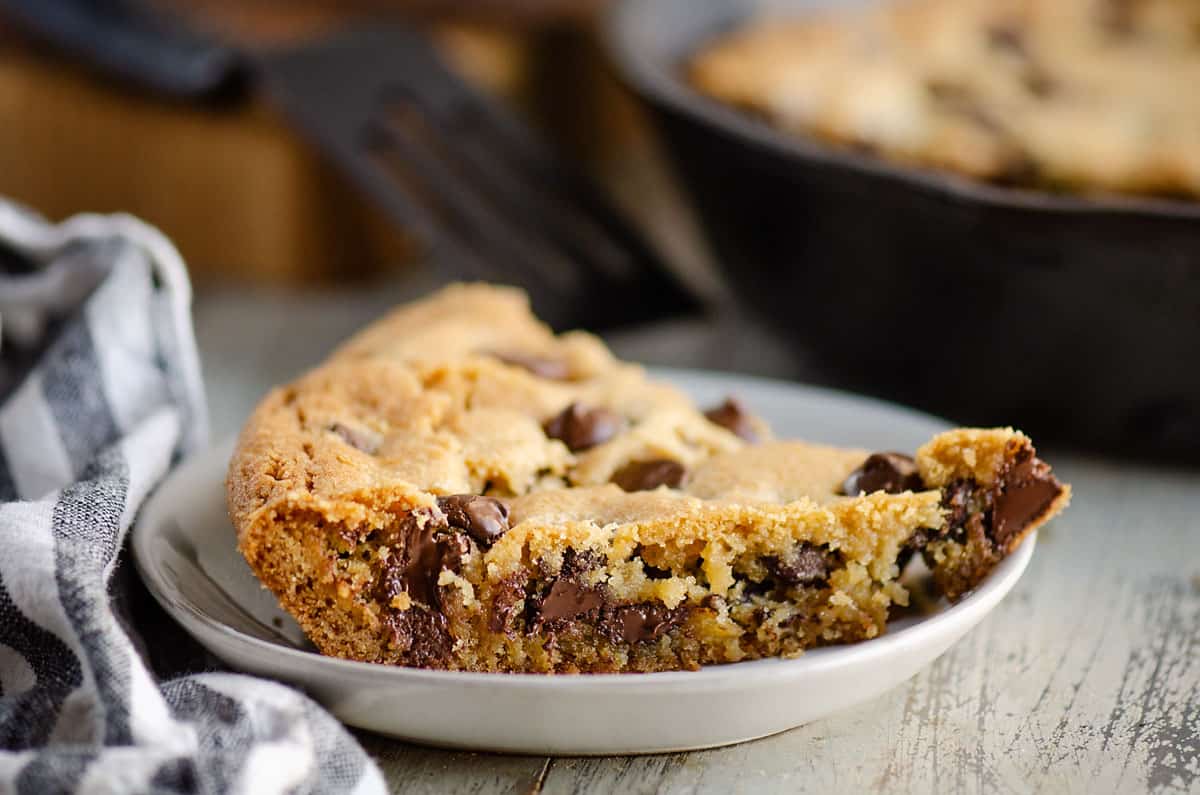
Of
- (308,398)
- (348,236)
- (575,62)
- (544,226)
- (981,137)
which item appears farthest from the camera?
→ (575,62)

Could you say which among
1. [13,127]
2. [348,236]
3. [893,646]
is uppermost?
[893,646]

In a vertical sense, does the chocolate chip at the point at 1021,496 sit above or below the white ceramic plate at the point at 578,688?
above

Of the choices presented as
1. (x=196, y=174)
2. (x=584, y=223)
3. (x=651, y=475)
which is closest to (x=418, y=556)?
(x=651, y=475)

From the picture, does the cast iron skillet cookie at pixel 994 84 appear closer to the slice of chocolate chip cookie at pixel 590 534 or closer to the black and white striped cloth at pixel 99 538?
the slice of chocolate chip cookie at pixel 590 534

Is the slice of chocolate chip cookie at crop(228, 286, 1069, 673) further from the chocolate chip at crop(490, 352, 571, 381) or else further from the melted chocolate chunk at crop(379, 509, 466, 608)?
the chocolate chip at crop(490, 352, 571, 381)

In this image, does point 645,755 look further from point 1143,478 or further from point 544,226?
point 544,226

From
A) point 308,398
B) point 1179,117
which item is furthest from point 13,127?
point 1179,117

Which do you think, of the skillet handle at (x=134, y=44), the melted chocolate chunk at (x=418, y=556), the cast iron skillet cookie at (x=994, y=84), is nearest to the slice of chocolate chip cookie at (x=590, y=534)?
the melted chocolate chunk at (x=418, y=556)
